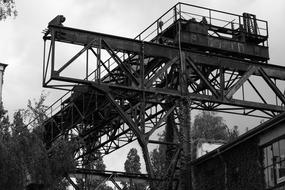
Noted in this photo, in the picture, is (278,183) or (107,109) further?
(107,109)

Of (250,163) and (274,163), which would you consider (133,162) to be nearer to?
(250,163)

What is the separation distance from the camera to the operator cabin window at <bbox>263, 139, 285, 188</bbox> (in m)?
24.6

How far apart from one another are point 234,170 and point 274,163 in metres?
2.45

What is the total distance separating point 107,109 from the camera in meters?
34.4

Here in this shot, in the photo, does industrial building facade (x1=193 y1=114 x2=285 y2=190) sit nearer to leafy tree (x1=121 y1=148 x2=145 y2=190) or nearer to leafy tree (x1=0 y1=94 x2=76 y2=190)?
leafy tree (x1=0 y1=94 x2=76 y2=190)

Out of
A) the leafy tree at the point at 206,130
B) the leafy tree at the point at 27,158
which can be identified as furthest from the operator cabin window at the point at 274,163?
the leafy tree at the point at 206,130

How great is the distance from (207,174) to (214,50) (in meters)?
5.95

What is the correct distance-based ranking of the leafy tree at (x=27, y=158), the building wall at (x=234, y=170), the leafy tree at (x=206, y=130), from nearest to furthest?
the leafy tree at (x=27, y=158)
the building wall at (x=234, y=170)
the leafy tree at (x=206, y=130)

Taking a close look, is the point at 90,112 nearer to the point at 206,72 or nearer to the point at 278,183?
the point at 206,72

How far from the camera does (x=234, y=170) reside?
88.5ft

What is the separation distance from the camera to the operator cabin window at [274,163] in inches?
967

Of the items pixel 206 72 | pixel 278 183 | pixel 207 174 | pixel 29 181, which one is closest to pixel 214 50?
pixel 206 72

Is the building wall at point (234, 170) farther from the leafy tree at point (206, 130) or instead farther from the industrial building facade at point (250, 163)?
the leafy tree at point (206, 130)

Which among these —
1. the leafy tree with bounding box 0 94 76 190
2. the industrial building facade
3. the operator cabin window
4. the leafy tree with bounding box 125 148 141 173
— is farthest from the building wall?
the leafy tree with bounding box 125 148 141 173
